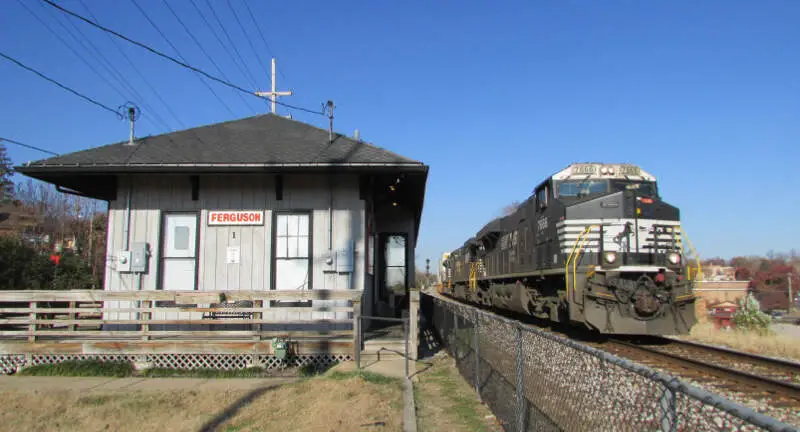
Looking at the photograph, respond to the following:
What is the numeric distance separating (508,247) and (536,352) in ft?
34.7

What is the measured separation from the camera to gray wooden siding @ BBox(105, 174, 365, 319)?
37.2 feet

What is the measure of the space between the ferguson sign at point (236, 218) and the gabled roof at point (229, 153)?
1.13m

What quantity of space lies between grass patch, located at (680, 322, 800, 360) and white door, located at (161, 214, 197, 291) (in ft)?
37.3

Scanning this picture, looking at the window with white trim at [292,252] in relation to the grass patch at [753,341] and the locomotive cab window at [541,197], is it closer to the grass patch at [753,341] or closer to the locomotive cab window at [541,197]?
the locomotive cab window at [541,197]

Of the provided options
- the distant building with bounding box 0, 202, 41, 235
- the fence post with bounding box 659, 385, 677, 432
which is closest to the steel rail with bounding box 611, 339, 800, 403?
the fence post with bounding box 659, 385, 677, 432

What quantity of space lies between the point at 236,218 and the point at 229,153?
1.45 meters

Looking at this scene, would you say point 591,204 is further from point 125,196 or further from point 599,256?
point 125,196

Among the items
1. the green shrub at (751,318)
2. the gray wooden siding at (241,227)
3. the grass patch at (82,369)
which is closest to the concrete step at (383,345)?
the gray wooden siding at (241,227)

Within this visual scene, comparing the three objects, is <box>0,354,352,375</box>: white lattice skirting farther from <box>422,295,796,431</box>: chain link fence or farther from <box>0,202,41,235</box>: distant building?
<box>0,202,41,235</box>: distant building

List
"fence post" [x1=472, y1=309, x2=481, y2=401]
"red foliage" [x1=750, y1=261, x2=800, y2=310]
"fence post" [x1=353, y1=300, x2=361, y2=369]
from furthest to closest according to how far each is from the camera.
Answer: "red foliage" [x1=750, y1=261, x2=800, y2=310] < "fence post" [x1=353, y1=300, x2=361, y2=369] < "fence post" [x1=472, y1=309, x2=481, y2=401]

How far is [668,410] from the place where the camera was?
2.46 meters

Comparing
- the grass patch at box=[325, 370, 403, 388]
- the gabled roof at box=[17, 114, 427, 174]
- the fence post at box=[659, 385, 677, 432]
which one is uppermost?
the gabled roof at box=[17, 114, 427, 174]

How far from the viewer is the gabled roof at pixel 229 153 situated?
1091 cm

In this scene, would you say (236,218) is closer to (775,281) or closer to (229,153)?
(229,153)
